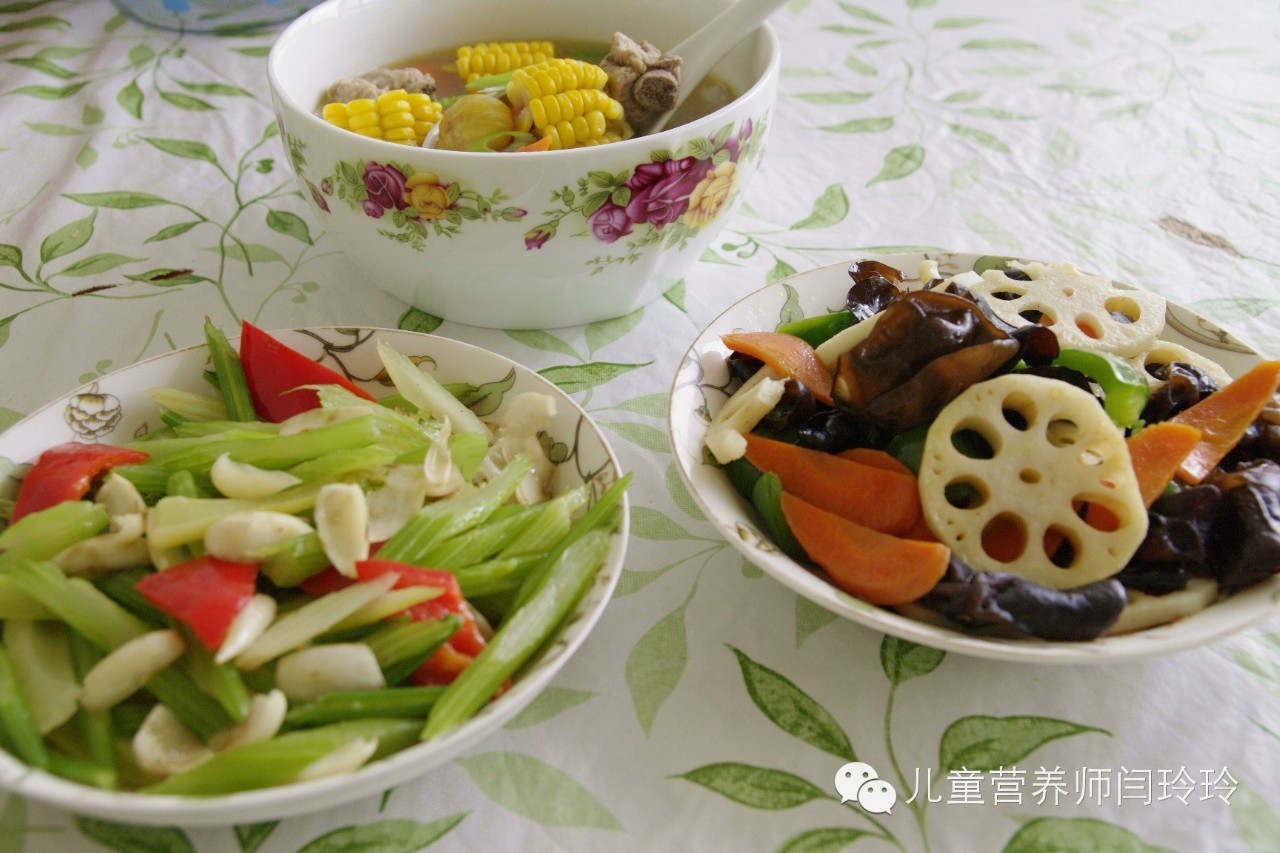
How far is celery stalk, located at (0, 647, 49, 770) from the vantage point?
0.60 m

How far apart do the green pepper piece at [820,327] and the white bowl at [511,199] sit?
0.62 ft

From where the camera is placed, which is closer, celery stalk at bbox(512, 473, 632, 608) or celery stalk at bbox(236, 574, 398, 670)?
celery stalk at bbox(236, 574, 398, 670)

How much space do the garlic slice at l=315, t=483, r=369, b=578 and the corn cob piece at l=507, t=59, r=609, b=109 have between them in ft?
1.84

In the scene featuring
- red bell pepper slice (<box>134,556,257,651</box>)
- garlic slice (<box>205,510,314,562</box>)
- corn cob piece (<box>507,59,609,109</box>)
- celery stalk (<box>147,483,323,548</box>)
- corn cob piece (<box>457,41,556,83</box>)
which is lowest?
celery stalk (<box>147,483,323,548</box>)

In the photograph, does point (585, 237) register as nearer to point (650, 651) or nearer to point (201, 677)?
point (650, 651)

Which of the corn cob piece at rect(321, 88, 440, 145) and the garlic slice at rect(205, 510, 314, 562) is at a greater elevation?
the corn cob piece at rect(321, 88, 440, 145)

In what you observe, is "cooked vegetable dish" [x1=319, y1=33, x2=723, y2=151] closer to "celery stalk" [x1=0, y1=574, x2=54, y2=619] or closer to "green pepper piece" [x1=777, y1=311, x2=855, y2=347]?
"green pepper piece" [x1=777, y1=311, x2=855, y2=347]

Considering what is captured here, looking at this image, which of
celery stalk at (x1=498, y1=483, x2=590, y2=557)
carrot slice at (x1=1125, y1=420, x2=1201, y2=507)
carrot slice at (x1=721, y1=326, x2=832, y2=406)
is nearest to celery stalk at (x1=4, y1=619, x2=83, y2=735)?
celery stalk at (x1=498, y1=483, x2=590, y2=557)

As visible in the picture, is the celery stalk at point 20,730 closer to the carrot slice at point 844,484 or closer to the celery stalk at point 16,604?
the celery stalk at point 16,604

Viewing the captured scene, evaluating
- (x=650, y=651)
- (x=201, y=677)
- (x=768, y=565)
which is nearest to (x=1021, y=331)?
(x=768, y=565)

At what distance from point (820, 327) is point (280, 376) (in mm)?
547

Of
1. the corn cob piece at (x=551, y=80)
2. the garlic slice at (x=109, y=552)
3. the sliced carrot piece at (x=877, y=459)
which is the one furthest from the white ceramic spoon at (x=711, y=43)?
the garlic slice at (x=109, y=552)

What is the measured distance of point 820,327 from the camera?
3.21 ft

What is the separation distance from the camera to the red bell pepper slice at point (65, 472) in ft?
2.51
